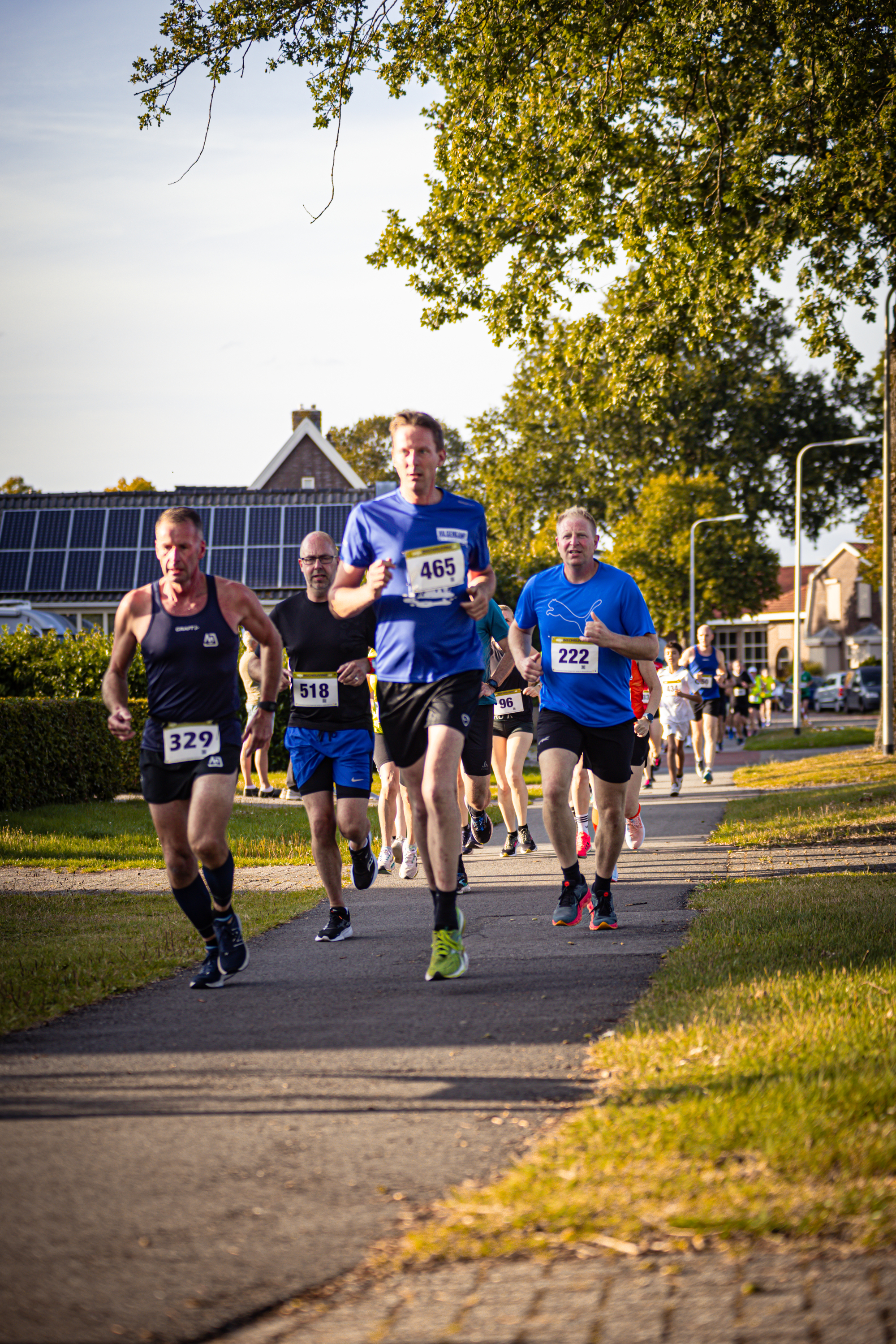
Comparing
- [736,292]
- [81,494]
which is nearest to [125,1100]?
[736,292]

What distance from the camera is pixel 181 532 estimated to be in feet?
20.2

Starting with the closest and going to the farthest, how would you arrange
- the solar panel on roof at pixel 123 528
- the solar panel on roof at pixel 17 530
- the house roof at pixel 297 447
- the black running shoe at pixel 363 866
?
the black running shoe at pixel 363 866, the solar panel on roof at pixel 123 528, the solar panel on roof at pixel 17 530, the house roof at pixel 297 447

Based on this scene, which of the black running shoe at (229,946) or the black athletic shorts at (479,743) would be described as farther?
the black athletic shorts at (479,743)

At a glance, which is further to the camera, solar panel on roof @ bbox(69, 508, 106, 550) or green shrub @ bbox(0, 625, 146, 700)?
solar panel on roof @ bbox(69, 508, 106, 550)

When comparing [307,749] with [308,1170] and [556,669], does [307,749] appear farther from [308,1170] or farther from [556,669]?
[308,1170]

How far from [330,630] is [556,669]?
1378mm

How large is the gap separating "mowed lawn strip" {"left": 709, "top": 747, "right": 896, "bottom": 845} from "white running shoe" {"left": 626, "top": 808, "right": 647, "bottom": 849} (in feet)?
2.44

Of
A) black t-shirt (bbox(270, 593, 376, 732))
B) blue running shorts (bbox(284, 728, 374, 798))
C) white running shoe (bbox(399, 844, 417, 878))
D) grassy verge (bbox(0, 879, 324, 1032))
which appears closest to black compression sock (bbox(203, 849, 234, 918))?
grassy verge (bbox(0, 879, 324, 1032))

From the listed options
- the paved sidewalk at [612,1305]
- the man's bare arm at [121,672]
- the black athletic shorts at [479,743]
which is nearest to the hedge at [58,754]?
the black athletic shorts at [479,743]

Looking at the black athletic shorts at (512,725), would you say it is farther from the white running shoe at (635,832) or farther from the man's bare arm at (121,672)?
the man's bare arm at (121,672)

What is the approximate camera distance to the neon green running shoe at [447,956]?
6152 millimetres

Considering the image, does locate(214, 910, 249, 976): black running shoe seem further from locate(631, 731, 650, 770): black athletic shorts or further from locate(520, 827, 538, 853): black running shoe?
locate(520, 827, 538, 853): black running shoe

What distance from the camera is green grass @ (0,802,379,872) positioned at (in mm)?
11562

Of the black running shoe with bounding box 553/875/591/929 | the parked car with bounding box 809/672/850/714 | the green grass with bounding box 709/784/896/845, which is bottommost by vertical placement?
the black running shoe with bounding box 553/875/591/929
